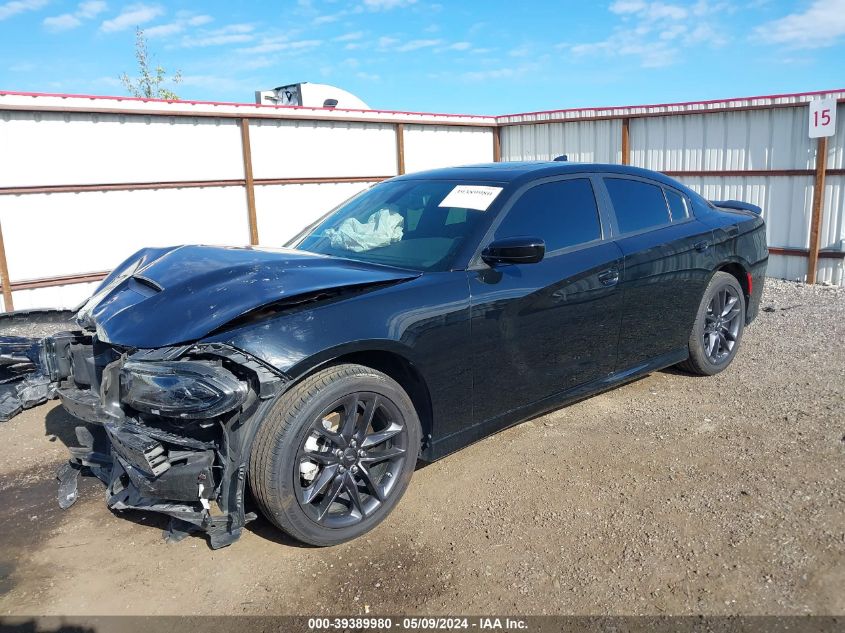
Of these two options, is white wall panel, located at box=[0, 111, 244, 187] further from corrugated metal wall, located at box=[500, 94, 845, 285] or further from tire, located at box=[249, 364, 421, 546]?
tire, located at box=[249, 364, 421, 546]

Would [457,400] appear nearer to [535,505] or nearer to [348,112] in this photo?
[535,505]

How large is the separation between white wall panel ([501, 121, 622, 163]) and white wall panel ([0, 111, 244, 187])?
19.0 ft

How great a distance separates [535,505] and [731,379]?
266 centimetres

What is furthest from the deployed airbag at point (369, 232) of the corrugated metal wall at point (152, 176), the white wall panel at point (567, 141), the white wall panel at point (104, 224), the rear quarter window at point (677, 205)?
the white wall panel at point (567, 141)

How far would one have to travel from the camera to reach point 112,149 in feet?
30.4

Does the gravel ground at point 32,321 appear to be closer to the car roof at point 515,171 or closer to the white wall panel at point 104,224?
the car roof at point 515,171

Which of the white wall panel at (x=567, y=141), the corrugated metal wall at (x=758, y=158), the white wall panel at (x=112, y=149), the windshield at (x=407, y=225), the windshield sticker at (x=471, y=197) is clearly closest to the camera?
the windshield at (x=407, y=225)

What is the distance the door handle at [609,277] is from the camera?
3.91 m

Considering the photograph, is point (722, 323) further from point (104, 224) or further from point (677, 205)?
point (104, 224)

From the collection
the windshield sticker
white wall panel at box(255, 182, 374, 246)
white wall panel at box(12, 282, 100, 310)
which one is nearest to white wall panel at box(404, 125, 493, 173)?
white wall panel at box(255, 182, 374, 246)

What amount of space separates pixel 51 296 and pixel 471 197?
24.2ft

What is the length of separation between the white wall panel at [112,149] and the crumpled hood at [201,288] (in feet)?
20.8

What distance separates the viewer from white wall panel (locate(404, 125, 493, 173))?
498 inches

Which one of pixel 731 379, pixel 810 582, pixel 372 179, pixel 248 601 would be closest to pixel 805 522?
pixel 810 582
